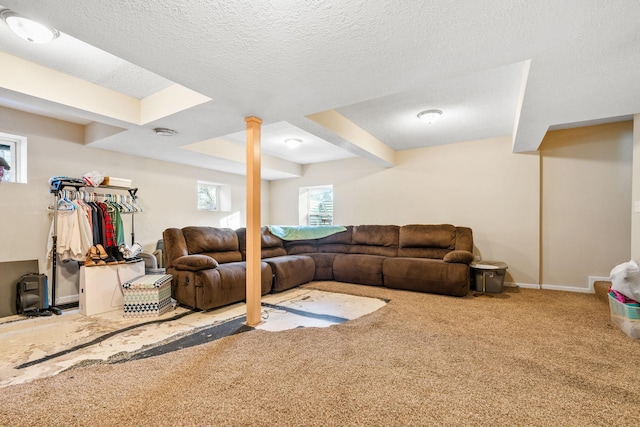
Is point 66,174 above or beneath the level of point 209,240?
above

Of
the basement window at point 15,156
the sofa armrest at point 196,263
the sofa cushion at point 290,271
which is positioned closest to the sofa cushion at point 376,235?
the sofa cushion at point 290,271

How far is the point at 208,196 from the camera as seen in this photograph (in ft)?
19.2

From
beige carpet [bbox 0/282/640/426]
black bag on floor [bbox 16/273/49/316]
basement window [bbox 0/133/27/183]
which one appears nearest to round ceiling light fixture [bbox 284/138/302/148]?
beige carpet [bbox 0/282/640/426]

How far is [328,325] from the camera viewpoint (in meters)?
2.70

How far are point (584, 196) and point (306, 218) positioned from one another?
484 centimetres

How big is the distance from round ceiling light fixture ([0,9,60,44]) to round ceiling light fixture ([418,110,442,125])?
3.37 metres

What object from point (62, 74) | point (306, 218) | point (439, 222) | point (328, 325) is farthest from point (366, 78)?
point (306, 218)

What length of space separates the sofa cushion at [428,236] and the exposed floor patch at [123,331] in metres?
1.42

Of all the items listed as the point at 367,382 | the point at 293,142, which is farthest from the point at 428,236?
the point at 367,382

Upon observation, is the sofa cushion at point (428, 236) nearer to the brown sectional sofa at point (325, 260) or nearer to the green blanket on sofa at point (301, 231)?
the brown sectional sofa at point (325, 260)

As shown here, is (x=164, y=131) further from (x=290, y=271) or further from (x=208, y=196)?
(x=208, y=196)

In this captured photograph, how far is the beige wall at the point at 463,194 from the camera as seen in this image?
4.26 m

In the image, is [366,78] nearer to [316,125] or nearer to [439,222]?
[316,125]

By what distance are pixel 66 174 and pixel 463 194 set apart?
5.82m
